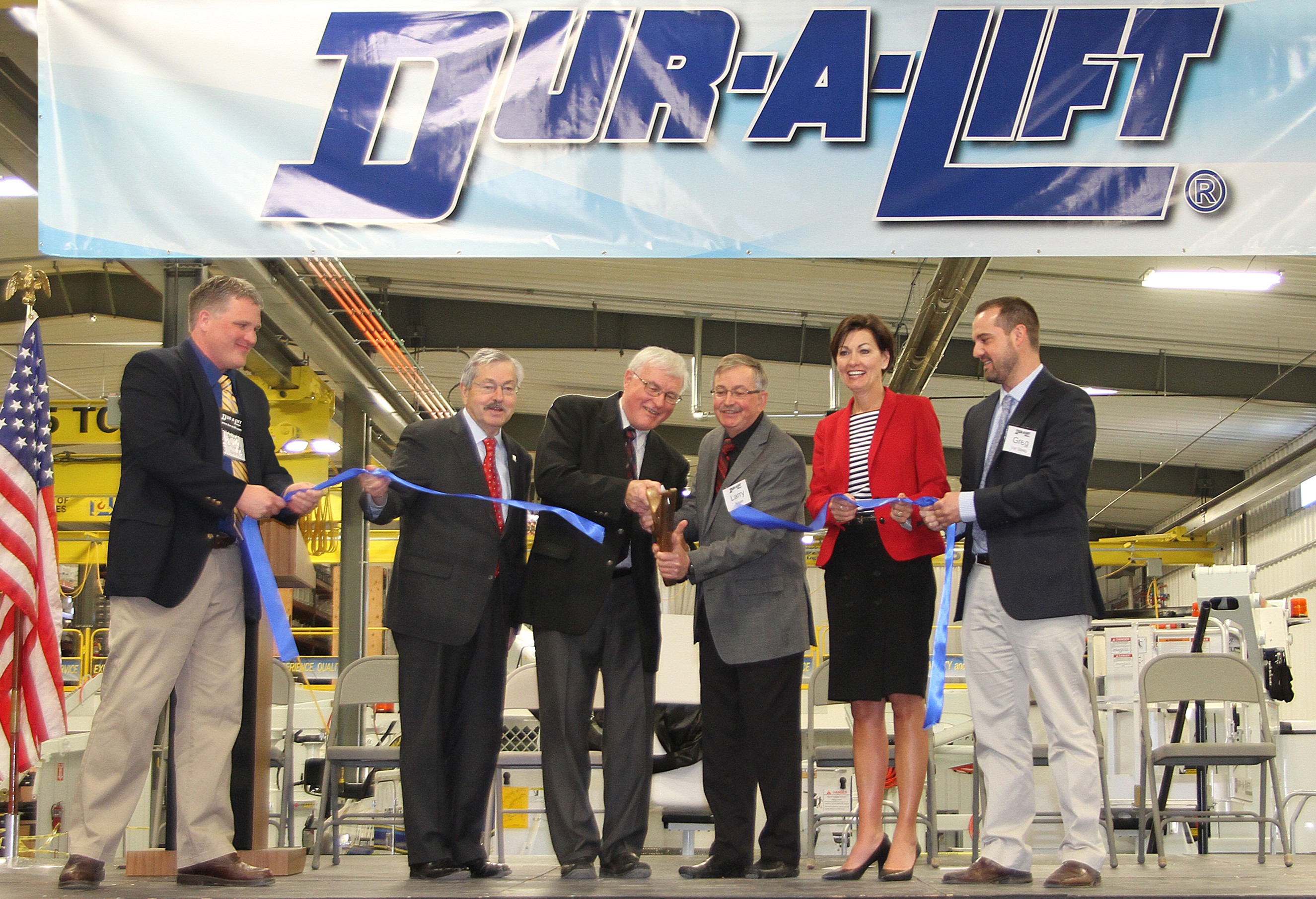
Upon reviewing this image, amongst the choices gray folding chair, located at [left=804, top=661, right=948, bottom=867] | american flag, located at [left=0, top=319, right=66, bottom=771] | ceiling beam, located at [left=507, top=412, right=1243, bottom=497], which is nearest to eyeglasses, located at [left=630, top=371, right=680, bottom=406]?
gray folding chair, located at [left=804, top=661, right=948, bottom=867]

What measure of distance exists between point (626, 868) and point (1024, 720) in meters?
1.27

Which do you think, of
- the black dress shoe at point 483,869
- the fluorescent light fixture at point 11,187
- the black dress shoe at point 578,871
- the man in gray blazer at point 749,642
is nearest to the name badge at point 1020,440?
the man in gray blazer at point 749,642

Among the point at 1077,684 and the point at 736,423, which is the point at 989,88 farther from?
the point at 1077,684

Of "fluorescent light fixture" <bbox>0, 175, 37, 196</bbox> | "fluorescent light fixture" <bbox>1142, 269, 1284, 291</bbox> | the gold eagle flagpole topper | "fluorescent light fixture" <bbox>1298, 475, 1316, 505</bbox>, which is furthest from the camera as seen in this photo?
"fluorescent light fixture" <bbox>1298, 475, 1316, 505</bbox>

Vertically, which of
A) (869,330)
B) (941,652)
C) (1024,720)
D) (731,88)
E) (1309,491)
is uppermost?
(731,88)

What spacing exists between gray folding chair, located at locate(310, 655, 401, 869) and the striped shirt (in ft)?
8.28

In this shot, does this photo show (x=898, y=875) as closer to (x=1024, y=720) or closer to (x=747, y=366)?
(x=1024, y=720)

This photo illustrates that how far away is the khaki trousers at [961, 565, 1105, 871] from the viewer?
345 cm

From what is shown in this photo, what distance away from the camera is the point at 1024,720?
3652 millimetres

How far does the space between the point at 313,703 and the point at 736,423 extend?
28.9 ft

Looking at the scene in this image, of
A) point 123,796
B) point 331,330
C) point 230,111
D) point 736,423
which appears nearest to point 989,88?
point 736,423

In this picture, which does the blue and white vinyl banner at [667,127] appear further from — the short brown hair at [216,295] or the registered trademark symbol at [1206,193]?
the short brown hair at [216,295]

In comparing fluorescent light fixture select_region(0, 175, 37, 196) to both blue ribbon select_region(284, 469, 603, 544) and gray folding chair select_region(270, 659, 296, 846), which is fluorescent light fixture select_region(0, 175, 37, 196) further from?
blue ribbon select_region(284, 469, 603, 544)

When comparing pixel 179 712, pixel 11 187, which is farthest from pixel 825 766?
pixel 11 187
